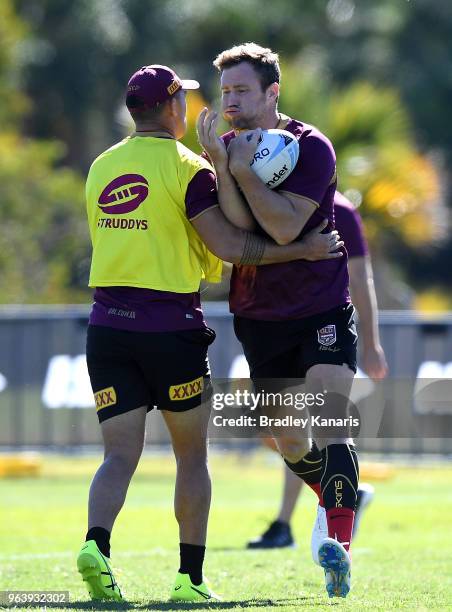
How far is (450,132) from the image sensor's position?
39.6 metres

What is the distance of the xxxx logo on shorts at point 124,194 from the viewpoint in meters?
5.73

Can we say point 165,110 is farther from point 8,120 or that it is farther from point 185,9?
point 185,9

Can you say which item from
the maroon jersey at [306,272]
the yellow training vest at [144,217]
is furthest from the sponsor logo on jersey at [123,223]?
the maroon jersey at [306,272]

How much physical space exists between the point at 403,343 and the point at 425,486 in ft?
5.73

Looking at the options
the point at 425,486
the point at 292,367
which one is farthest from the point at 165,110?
the point at 425,486

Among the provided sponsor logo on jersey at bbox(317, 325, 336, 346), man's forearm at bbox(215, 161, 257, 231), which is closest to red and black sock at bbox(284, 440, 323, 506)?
sponsor logo on jersey at bbox(317, 325, 336, 346)

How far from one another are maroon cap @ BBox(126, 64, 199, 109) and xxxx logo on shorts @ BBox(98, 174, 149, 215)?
1.17 ft

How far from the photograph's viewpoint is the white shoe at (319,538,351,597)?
18.2 ft

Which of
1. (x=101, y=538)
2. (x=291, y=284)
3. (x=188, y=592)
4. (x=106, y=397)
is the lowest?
(x=188, y=592)

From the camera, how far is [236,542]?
9055 millimetres

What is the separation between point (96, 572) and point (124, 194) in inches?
61.9

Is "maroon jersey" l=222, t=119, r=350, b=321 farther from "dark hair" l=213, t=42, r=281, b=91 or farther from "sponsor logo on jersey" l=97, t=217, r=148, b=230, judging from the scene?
"sponsor logo on jersey" l=97, t=217, r=148, b=230

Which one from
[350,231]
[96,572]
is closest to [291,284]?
[96,572]

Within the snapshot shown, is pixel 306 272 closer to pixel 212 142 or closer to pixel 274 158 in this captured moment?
pixel 274 158
